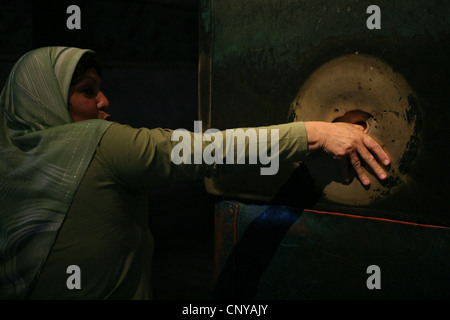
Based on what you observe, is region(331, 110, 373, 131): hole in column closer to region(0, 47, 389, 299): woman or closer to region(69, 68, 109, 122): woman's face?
region(0, 47, 389, 299): woman

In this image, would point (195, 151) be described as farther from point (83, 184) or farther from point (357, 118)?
point (357, 118)

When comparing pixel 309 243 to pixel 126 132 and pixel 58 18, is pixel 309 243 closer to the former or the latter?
pixel 126 132

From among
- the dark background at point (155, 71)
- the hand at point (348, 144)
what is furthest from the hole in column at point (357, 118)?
the dark background at point (155, 71)

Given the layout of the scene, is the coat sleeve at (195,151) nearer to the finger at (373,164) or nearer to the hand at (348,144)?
the hand at (348,144)

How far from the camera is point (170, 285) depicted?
315 centimetres

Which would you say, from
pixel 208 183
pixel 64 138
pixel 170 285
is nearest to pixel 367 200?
pixel 208 183

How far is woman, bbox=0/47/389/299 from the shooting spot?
3.55 feet

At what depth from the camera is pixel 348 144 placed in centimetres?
113

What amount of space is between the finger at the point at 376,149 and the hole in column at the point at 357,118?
0.05 m

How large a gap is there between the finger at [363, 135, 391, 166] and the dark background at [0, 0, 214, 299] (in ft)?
6.89

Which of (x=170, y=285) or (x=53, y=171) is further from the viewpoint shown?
(x=170, y=285)

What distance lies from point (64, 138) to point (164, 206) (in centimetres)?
395

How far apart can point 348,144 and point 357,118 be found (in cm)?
14

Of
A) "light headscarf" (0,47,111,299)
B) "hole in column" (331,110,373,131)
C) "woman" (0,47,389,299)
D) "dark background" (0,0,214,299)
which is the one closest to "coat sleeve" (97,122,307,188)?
"woman" (0,47,389,299)
